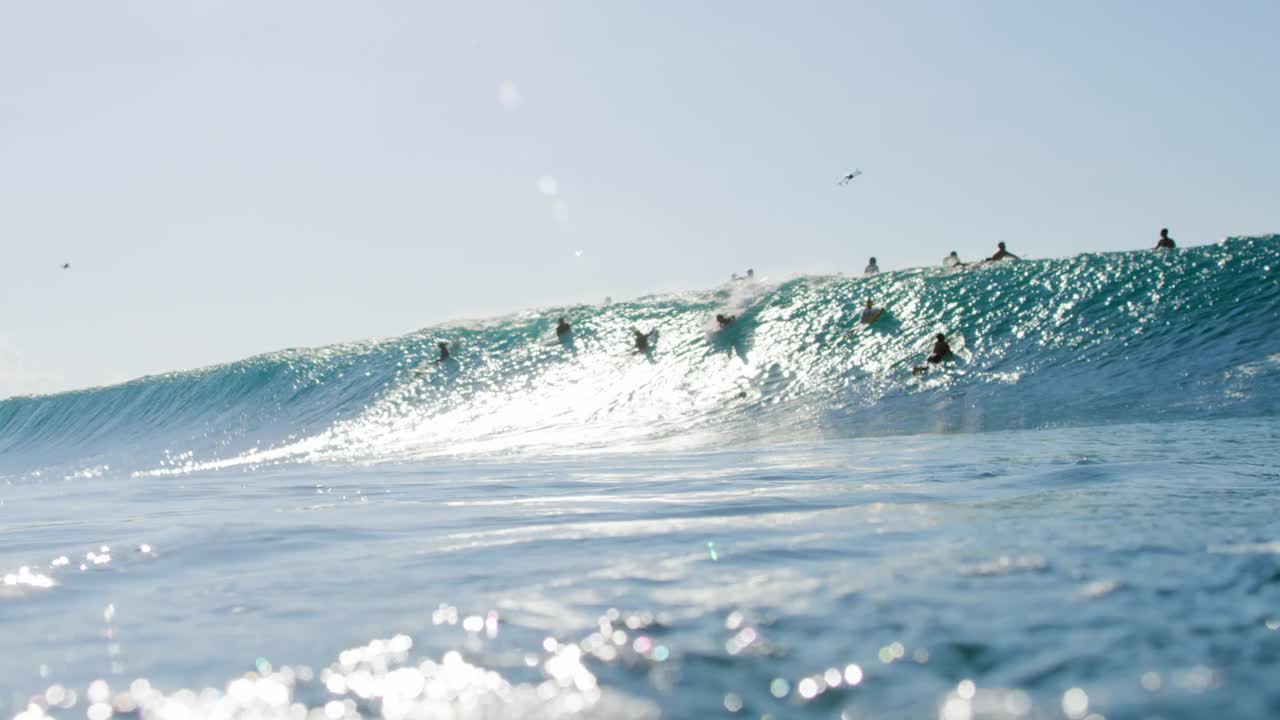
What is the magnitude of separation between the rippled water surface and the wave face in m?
7.05

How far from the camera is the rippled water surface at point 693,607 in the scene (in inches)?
73.9

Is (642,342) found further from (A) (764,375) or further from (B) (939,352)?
(B) (939,352)

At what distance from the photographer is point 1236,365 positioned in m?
12.0

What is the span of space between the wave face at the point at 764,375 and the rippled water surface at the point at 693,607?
7055mm

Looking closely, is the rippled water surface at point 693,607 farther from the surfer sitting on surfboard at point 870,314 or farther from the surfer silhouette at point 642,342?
the surfer silhouette at point 642,342

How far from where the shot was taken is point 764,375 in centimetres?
1670

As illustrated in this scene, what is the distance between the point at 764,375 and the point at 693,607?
1432 cm

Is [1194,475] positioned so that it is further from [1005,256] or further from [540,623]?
[1005,256]

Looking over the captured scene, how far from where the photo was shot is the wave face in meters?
12.4

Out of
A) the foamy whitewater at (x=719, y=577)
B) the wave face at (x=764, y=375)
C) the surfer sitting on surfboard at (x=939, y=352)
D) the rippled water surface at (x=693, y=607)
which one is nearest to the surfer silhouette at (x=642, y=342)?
the wave face at (x=764, y=375)

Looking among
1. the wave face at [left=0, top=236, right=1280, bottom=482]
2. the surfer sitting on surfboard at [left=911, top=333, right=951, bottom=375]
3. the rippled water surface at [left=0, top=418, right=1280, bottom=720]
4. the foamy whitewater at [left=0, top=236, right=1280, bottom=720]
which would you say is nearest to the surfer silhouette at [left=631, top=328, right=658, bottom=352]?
the wave face at [left=0, top=236, right=1280, bottom=482]

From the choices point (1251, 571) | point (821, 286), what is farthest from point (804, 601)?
point (821, 286)

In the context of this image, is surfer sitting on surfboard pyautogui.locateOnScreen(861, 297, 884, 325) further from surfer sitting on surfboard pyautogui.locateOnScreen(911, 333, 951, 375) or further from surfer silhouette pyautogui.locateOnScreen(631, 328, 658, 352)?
surfer silhouette pyautogui.locateOnScreen(631, 328, 658, 352)

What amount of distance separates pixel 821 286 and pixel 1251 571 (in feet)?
64.1
